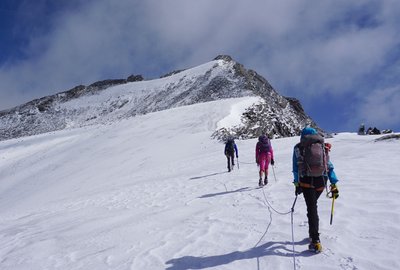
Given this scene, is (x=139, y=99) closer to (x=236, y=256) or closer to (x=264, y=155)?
(x=264, y=155)

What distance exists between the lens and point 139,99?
71500 millimetres

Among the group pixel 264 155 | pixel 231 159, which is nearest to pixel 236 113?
pixel 231 159

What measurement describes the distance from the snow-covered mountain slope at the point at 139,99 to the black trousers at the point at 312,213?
111ft

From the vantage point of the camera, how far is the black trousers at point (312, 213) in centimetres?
637

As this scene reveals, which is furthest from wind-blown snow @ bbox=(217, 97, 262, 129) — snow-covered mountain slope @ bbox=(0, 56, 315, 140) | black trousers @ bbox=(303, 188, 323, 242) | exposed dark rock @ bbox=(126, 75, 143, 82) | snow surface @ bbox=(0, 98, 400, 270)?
exposed dark rock @ bbox=(126, 75, 143, 82)

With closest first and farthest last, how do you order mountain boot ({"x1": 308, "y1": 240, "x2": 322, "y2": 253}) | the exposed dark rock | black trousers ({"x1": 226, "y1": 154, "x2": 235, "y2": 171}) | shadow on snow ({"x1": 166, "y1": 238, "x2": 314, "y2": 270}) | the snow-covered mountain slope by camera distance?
1. mountain boot ({"x1": 308, "y1": 240, "x2": 322, "y2": 253})
2. shadow on snow ({"x1": 166, "y1": 238, "x2": 314, "y2": 270})
3. black trousers ({"x1": 226, "y1": 154, "x2": 235, "y2": 171})
4. the snow-covered mountain slope
5. the exposed dark rock

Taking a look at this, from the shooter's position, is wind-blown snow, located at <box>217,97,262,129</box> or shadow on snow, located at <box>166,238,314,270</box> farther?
wind-blown snow, located at <box>217,97,262,129</box>

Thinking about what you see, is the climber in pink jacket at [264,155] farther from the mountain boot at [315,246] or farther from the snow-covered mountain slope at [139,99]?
the snow-covered mountain slope at [139,99]

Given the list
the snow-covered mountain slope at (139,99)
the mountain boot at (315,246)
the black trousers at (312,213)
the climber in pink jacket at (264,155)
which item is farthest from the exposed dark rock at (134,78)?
the mountain boot at (315,246)

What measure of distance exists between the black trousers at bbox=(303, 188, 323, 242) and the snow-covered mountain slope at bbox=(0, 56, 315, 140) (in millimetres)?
33857

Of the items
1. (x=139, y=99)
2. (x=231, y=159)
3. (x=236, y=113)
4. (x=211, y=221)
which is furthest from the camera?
(x=139, y=99)

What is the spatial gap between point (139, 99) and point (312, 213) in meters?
67.0

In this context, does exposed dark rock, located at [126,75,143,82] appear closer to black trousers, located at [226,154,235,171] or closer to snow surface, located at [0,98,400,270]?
snow surface, located at [0,98,400,270]

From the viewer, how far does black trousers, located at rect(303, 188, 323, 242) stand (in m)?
6.37
